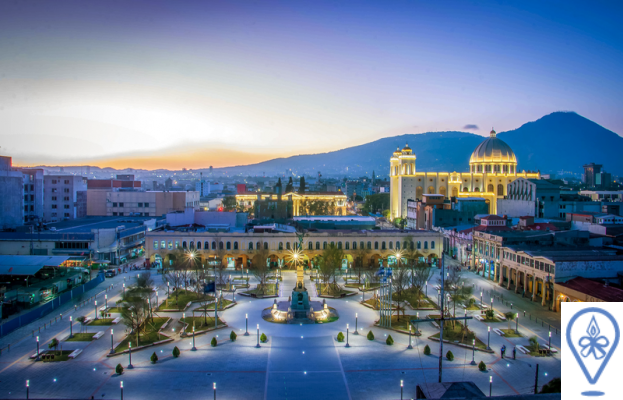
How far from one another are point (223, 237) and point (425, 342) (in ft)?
108

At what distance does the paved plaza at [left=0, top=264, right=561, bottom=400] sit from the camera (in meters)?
22.2

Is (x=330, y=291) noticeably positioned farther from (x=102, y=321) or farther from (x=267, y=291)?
(x=102, y=321)

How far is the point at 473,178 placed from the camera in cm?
10388

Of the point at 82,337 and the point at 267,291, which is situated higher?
the point at 267,291

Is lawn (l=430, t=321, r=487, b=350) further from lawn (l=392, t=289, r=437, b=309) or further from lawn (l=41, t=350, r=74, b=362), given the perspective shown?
lawn (l=41, t=350, r=74, b=362)

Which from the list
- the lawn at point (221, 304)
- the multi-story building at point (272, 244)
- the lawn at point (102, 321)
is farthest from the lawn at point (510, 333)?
the lawn at point (102, 321)

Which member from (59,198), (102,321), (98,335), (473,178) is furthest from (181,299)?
(473,178)

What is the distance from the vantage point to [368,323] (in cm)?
3406

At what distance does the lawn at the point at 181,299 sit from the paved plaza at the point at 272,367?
4.58m

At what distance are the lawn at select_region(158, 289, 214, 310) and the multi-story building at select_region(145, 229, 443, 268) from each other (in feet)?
40.8

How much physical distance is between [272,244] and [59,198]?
55.1 metres

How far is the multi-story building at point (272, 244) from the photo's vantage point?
185 feet

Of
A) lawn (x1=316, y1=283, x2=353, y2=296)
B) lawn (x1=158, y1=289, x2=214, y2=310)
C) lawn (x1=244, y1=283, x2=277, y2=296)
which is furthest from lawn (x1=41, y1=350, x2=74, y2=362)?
lawn (x1=316, y1=283, x2=353, y2=296)

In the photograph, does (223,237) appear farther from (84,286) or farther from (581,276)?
(581,276)
